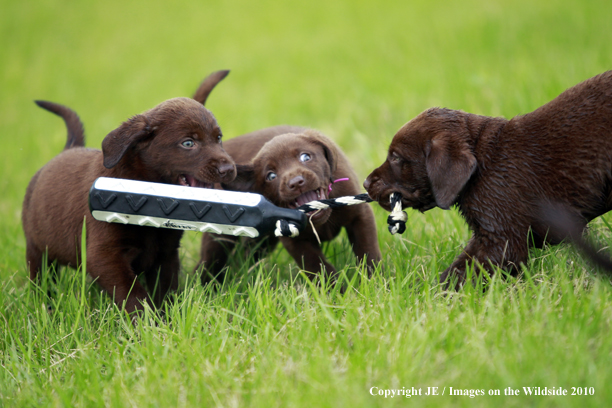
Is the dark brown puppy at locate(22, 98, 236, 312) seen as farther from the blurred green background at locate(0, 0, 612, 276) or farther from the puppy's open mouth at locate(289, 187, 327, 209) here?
the blurred green background at locate(0, 0, 612, 276)

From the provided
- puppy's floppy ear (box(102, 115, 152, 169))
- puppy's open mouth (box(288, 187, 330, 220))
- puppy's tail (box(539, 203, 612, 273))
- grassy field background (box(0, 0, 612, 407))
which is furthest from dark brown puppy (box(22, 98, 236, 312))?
puppy's tail (box(539, 203, 612, 273))

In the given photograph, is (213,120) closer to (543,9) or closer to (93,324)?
(93,324)

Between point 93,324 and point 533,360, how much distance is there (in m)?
2.35

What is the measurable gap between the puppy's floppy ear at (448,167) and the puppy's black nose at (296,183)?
84 centimetres

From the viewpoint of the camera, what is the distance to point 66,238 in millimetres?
3469

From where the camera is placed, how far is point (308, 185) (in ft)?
11.2

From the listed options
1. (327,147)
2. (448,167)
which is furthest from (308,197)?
(448,167)

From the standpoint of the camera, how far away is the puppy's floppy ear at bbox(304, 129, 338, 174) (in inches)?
146

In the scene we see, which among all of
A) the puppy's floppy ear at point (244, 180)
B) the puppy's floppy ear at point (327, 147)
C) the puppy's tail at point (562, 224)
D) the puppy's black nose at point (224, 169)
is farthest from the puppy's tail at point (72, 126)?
the puppy's tail at point (562, 224)

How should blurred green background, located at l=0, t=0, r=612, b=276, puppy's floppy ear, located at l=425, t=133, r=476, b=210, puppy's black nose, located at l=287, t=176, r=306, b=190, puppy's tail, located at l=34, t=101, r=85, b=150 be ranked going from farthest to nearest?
blurred green background, located at l=0, t=0, r=612, b=276 < puppy's tail, located at l=34, t=101, r=85, b=150 < puppy's black nose, located at l=287, t=176, r=306, b=190 < puppy's floppy ear, located at l=425, t=133, r=476, b=210

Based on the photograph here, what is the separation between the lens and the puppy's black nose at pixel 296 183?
336 cm

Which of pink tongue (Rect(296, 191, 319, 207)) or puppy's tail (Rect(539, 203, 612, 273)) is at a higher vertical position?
puppy's tail (Rect(539, 203, 612, 273))

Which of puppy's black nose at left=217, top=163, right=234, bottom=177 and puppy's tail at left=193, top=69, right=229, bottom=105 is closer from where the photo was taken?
puppy's black nose at left=217, top=163, right=234, bottom=177

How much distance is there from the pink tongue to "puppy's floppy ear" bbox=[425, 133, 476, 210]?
0.90 m
